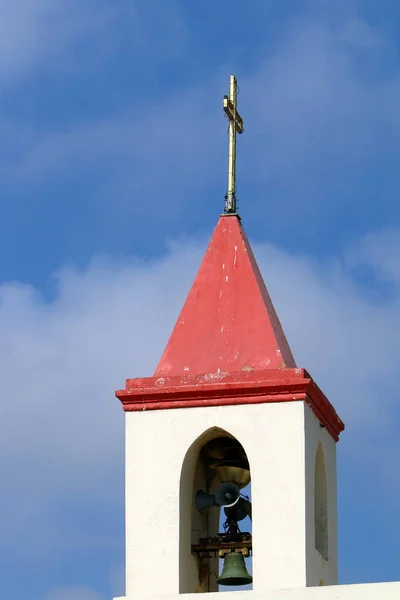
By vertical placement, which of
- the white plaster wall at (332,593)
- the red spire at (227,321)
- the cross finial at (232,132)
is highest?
the cross finial at (232,132)

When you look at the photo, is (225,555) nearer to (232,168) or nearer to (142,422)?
(142,422)

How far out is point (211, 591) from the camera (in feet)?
64.2

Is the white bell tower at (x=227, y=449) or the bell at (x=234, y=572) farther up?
the white bell tower at (x=227, y=449)

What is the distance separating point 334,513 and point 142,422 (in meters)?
2.08

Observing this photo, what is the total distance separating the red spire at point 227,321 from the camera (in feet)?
62.9

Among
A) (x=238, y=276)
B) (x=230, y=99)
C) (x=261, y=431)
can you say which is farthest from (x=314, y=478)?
(x=230, y=99)

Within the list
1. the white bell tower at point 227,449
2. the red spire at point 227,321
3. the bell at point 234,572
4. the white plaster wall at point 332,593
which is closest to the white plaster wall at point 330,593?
the white plaster wall at point 332,593

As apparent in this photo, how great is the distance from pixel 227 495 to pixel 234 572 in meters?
0.73

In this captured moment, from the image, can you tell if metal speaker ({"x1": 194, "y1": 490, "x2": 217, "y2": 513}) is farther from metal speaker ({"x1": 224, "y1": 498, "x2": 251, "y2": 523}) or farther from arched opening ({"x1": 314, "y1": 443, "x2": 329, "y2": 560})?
arched opening ({"x1": 314, "y1": 443, "x2": 329, "y2": 560})

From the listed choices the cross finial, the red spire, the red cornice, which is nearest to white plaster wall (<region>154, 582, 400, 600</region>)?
the red cornice

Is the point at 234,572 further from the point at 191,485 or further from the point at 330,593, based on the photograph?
the point at 330,593

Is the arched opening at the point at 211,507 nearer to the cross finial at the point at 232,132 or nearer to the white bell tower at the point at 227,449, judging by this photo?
the white bell tower at the point at 227,449

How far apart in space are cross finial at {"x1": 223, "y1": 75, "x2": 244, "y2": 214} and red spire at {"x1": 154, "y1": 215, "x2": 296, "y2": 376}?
168mm

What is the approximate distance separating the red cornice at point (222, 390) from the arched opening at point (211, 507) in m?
0.33
